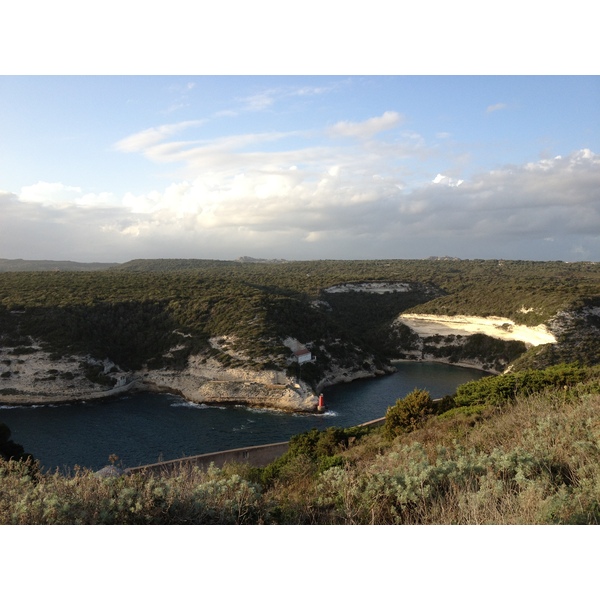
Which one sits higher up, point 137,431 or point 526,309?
point 526,309

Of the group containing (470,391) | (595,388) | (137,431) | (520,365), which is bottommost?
(137,431)

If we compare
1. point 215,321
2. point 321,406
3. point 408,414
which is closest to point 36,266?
point 215,321

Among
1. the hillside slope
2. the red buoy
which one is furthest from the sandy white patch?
the red buoy

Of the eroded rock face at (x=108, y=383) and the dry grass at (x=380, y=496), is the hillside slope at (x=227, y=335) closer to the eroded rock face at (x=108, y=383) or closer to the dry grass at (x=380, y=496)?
the eroded rock face at (x=108, y=383)

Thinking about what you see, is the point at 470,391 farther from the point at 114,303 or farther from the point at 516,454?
the point at 114,303

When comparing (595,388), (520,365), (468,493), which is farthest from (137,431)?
(520,365)

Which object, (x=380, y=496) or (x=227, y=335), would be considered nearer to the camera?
(x=380, y=496)

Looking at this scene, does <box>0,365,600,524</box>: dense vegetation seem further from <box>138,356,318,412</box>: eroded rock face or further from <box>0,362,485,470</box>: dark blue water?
<box>138,356,318,412</box>: eroded rock face

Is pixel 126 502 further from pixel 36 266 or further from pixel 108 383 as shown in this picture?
pixel 36 266
